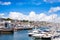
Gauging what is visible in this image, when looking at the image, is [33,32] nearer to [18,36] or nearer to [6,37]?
[18,36]

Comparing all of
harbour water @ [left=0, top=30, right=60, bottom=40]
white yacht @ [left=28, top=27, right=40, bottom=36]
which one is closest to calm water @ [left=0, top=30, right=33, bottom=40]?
harbour water @ [left=0, top=30, right=60, bottom=40]

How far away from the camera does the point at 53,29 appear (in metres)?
4.86

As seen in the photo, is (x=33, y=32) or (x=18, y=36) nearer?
(x=33, y=32)

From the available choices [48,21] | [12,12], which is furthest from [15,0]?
[48,21]

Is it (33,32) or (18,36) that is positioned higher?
(33,32)

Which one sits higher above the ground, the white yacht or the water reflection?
the white yacht

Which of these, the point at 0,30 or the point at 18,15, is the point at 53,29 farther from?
the point at 0,30

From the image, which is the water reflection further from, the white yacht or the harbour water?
the white yacht

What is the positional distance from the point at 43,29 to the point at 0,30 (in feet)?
3.66

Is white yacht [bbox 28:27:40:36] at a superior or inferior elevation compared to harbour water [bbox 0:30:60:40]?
superior

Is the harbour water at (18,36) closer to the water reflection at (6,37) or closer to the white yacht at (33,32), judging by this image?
the water reflection at (6,37)

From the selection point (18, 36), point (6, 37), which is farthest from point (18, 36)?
point (6, 37)

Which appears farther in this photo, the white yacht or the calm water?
the calm water

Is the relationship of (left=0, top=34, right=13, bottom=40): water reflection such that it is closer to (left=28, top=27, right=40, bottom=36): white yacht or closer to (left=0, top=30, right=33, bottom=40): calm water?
(left=0, top=30, right=33, bottom=40): calm water
